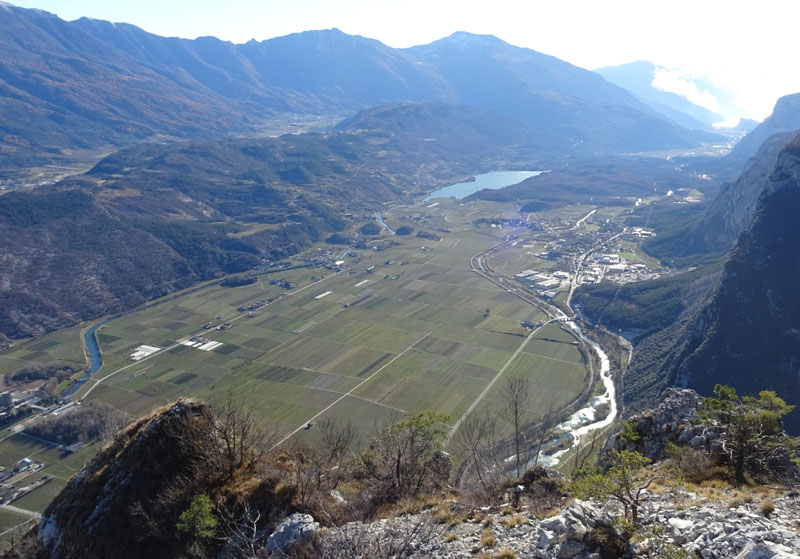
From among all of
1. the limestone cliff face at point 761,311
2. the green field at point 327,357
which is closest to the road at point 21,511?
the green field at point 327,357

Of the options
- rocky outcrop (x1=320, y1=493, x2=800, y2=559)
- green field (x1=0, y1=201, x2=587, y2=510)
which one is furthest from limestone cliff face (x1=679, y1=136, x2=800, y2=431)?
rocky outcrop (x1=320, y1=493, x2=800, y2=559)

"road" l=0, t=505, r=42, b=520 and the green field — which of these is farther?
the green field

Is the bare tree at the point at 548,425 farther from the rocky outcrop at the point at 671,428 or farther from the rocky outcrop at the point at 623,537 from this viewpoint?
the rocky outcrop at the point at 623,537

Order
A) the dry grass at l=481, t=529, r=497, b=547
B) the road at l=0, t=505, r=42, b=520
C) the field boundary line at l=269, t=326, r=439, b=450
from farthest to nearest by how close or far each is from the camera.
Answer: the field boundary line at l=269, t=326, r=439, b=450 < the road at l=0, t=505, r=42, b=520 < the dry grass at l=481, t=529, r=497, b=547

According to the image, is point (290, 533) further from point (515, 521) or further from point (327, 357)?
point (327, 357)

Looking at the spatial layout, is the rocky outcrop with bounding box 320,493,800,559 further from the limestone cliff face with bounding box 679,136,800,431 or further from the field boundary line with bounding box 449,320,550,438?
the limestone cliff face with bounding box 679,136,800,431

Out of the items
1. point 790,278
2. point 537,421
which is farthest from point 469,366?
point 790,278

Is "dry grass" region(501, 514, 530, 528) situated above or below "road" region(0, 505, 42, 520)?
above

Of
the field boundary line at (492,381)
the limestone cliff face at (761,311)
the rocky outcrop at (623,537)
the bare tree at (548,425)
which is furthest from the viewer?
the field boundary line at (492,381)
